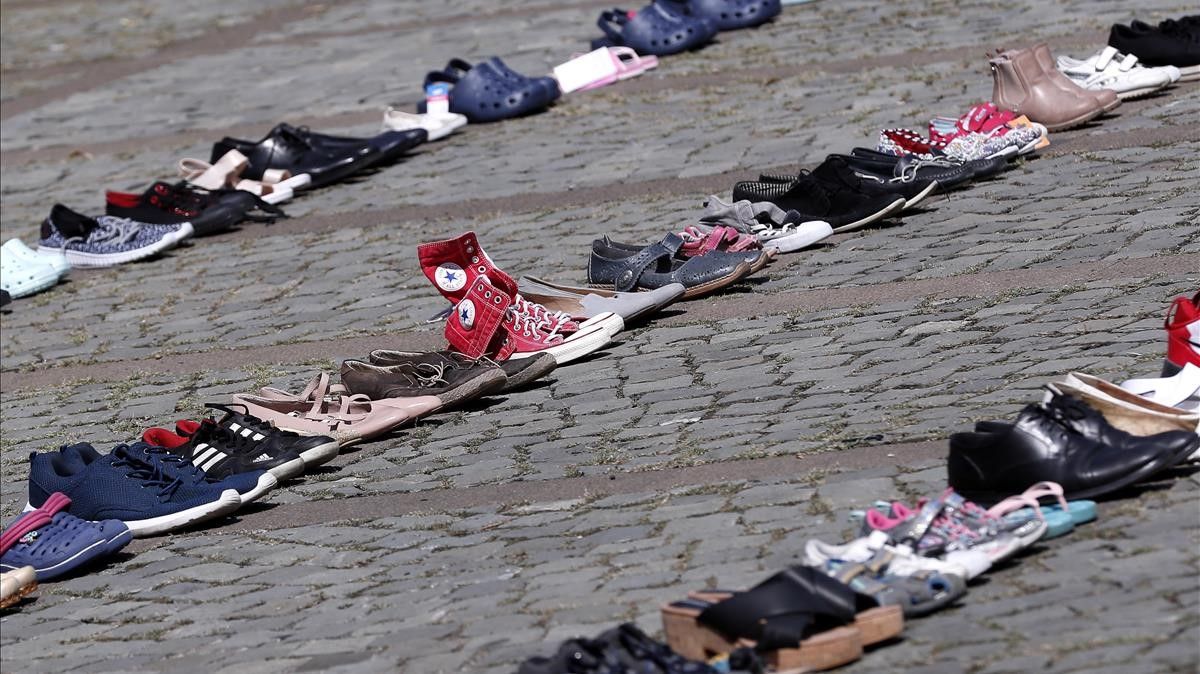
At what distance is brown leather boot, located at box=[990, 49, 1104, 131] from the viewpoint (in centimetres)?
830

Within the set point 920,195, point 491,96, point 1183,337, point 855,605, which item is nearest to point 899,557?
point 855,605

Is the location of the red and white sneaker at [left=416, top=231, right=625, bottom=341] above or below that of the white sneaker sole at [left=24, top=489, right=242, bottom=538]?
above

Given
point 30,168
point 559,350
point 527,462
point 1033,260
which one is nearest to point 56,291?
point 30,168

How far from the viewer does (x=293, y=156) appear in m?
9.98

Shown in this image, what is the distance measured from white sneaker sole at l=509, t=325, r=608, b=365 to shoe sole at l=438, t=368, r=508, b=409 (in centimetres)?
26

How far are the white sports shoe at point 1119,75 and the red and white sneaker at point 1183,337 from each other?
3.97 m

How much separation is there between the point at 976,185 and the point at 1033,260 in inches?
47.2

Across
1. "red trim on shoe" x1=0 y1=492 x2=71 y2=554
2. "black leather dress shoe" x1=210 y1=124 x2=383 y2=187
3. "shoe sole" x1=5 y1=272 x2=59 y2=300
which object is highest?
"black leather dress shoe" x1=210 y1=124 x2=383 y2=187

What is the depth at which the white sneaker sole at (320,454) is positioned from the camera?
19.1 ft

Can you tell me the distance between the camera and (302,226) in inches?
373

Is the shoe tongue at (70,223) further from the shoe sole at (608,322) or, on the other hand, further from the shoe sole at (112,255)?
the shoe sole at (608,322)

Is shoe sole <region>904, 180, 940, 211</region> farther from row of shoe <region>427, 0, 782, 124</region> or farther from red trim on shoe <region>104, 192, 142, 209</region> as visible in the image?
red trim on shoe <region>104, 192, 142, 209</region>

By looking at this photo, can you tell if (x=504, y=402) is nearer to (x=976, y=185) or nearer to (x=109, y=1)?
(x=976, y=185)

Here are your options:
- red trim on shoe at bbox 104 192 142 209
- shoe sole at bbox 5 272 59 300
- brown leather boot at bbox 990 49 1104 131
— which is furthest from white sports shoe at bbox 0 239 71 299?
brown leather boot at bbox 990 49 1104 131
